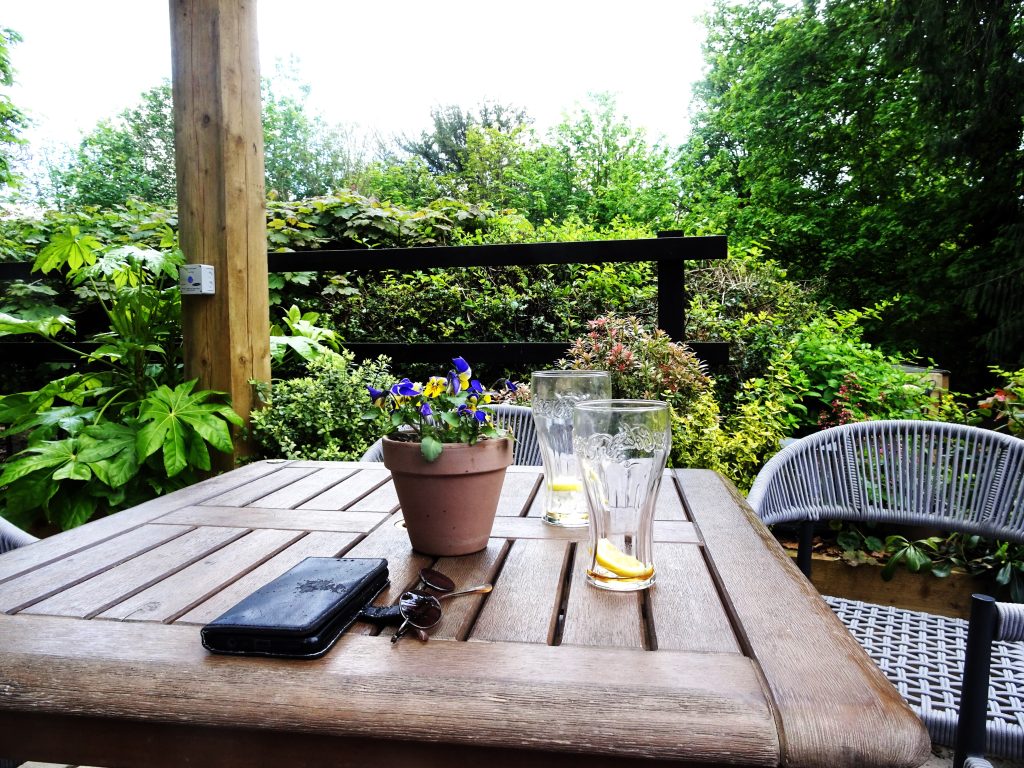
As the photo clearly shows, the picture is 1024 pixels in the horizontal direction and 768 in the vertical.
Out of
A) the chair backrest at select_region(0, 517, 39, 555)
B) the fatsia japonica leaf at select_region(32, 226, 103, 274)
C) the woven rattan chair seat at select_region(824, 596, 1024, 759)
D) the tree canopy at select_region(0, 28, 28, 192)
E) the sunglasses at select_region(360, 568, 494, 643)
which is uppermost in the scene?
the tree canopy at select_region(0, 28, 28, 192)

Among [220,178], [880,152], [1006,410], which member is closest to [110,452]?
[220,178]

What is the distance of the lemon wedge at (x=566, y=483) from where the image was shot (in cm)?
100

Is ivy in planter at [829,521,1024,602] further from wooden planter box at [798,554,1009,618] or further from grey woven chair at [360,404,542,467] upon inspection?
grey woven chair at [360,404,542,467]

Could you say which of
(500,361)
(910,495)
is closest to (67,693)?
(910,495)

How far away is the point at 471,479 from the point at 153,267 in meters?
2.02

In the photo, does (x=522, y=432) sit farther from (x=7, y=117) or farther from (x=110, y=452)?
(x=7, y=117)

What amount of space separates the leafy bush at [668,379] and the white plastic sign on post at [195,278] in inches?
53.8

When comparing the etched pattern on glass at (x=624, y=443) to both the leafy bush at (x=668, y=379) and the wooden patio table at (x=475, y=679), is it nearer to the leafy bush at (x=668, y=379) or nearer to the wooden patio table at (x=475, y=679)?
the wooden patio table at (x=475, y=679)

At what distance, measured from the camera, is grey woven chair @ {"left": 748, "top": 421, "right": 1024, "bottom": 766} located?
1146 mm

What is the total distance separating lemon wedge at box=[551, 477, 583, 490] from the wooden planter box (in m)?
1.52

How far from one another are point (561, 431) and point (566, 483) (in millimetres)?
94

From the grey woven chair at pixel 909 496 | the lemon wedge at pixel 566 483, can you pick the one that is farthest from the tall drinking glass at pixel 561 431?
the grey woven chair at pixel 909 496

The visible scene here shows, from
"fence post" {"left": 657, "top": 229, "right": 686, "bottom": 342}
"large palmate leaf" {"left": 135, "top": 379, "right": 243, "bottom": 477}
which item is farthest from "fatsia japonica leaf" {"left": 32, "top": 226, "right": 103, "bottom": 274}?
"fence post" {"left": 657, "top": 229, "right": 686, "bottom": 342}

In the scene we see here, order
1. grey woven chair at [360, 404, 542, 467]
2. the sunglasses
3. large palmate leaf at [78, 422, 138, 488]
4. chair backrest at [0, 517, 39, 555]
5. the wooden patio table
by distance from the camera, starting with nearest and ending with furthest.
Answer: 1. the wooden patio table
2. the sunglasses
3. chair backrest at [0, 517, 39, 555]
4. grey woven chair at [360, 404, 542, 467]
5. large palmate leaf at [78, 422, 138, 488]
